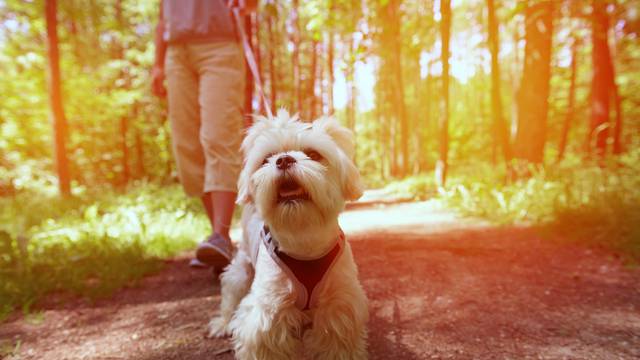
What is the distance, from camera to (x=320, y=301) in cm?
203

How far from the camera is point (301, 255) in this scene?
202cm

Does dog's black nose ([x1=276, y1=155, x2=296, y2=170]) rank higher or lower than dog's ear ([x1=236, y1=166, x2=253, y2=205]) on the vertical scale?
higher

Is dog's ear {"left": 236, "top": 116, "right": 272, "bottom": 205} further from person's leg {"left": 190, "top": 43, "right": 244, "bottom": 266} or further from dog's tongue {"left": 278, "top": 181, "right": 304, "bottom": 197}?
person's leg {"left": 190, "top": 43, "right": 244, "bottom": 266}

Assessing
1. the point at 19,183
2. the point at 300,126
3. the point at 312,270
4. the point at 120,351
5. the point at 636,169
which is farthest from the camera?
the point at 19,183

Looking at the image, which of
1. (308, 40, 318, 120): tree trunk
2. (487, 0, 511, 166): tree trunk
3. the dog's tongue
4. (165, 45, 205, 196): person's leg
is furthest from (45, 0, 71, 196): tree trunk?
(308, 40, 318, 120): tree trunk

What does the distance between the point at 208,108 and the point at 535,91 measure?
23.5ft

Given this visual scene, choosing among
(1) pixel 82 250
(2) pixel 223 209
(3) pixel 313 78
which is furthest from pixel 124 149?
(2) pixel 223 209

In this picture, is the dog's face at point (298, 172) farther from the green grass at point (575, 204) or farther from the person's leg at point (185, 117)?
the green grass at point (575, 204)

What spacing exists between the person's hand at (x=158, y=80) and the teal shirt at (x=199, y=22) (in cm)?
47

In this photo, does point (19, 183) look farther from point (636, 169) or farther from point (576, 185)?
point (636, 169)

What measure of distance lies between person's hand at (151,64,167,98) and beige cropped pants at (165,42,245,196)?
0.33m

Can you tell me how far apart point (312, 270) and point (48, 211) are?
23.4ft

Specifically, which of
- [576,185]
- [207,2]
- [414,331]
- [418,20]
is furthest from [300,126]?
[418,20]

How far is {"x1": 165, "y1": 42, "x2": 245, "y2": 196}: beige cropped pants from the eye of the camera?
3.42 m
